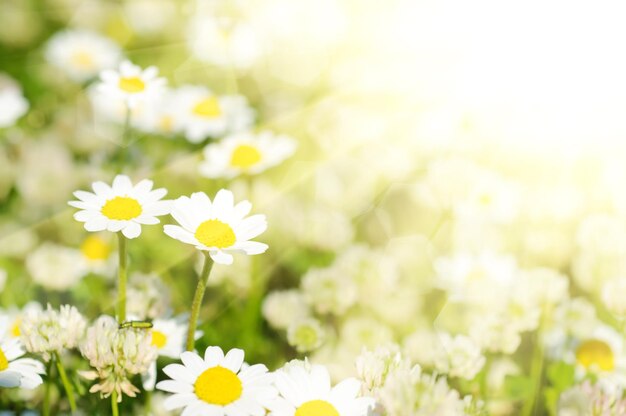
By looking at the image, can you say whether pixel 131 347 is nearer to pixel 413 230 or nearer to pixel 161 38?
pixel 413 230

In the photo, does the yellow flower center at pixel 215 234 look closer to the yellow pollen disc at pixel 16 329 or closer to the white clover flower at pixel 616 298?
the yellow pollen disc at pixel 16 329

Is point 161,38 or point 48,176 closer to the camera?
point 48,176

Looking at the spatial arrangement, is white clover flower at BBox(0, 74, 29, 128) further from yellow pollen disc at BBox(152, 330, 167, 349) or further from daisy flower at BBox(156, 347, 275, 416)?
daisy flower at BBox(156, 347, 275, 416)

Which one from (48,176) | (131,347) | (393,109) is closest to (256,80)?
(393,109)

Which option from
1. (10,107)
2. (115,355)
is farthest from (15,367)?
(10,107)

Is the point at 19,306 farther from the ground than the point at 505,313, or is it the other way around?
the point at 505,313

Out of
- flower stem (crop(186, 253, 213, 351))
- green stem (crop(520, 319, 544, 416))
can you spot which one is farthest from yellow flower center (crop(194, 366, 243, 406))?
green stem (crop(520, 319, 544, 416))

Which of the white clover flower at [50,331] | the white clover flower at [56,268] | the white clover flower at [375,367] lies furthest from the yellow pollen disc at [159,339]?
the white clover flower at [56,268]

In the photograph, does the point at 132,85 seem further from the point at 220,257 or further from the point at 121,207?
the point at 220,257
